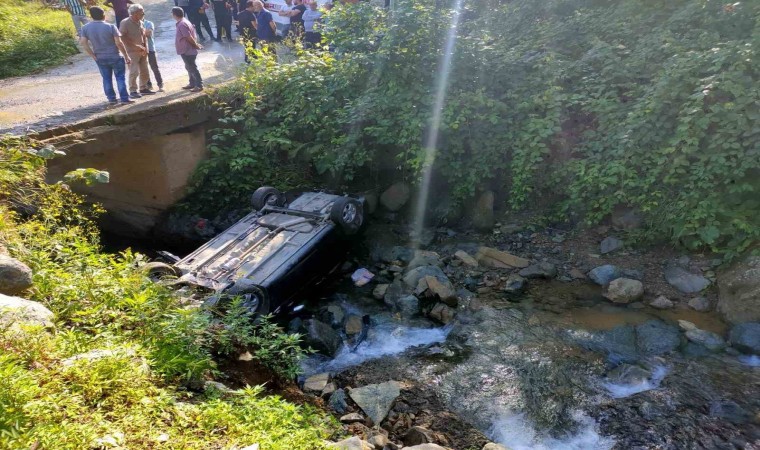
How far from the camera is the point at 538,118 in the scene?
25.0ft

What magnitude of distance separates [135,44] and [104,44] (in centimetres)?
72

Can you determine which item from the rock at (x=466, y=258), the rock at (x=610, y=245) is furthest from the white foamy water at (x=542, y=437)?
the rock at (x=610, y=245)

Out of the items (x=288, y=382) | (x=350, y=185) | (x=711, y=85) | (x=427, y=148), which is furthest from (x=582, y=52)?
(x=288, y=382)

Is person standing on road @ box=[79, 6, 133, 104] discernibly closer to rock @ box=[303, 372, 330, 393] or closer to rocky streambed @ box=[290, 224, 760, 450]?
rocky streambed @ box=[290, 224, 760, 450]

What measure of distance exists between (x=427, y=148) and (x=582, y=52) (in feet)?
12.4

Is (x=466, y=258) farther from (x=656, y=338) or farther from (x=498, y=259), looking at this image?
(x=656, y=338)

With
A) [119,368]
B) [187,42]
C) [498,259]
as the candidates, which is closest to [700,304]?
[498,259]

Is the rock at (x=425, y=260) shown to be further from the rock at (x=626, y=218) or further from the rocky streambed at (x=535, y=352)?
the rock at (x=626, y=218)

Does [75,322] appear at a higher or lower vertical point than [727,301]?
higher

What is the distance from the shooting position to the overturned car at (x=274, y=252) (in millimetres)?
5777

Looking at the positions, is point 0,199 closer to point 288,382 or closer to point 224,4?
point 288,382

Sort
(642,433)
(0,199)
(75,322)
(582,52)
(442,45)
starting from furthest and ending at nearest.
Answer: (582,52), (442,45), (0,199), (642,433), (75,322)

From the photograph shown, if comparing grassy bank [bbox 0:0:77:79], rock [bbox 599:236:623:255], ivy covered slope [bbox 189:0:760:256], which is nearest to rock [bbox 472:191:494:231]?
ivy covered slope [bbox 189:0:760:256]

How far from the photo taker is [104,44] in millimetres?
7688
